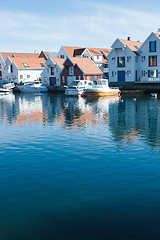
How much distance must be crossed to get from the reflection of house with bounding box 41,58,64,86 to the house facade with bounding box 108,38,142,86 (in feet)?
56.1

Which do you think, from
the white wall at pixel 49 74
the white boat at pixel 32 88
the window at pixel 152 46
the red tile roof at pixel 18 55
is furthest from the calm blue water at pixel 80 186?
the red tile roof at pixel 18 55

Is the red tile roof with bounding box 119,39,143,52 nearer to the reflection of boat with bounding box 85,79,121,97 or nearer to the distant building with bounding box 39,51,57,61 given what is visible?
the reflection of boat with bounding box 85,79,121,97

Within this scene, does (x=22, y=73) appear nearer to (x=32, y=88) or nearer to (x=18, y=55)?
(x=18, y=55)

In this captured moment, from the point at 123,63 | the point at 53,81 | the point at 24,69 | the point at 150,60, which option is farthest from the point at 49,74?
the point at 150,60

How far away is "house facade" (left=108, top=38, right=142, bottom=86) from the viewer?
77562 mm

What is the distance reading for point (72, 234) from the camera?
27.5 feet

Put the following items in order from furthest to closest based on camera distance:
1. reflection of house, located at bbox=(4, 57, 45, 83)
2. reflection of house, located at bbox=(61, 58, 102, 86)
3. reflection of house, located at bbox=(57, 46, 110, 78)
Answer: reflection of house, located at bbox=(4, 57, 45, 83)
reflection of house, located at bbox=(57, 46, 110, 78)
reflection of house, located at bbox=(61, 58, 102, 86)

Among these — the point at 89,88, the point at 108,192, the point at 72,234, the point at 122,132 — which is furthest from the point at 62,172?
the point at 89,88

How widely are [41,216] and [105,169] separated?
5314mm

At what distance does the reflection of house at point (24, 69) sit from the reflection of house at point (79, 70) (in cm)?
2161

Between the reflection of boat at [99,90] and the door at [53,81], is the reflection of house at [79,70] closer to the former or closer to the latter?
the door at [53,81]

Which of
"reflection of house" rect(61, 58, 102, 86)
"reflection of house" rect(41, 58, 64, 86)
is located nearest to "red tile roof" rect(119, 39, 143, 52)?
"reflection of house" rect(61, 58, 102, 86)

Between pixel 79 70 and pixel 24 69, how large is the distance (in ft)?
96.9

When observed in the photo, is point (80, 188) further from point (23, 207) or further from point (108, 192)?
point (23, 207)
